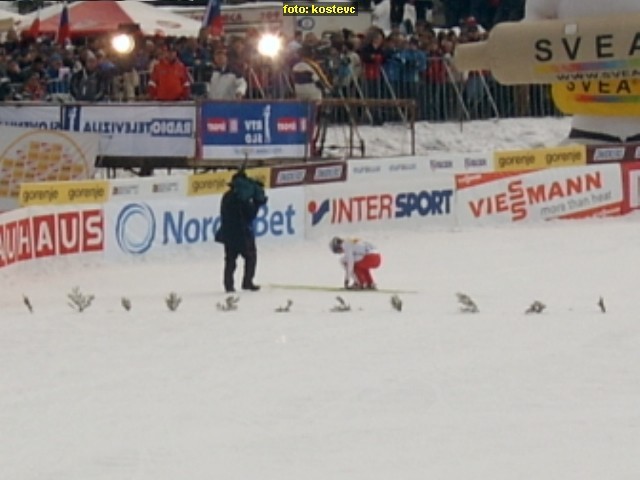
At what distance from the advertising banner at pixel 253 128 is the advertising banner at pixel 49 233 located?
3.43m

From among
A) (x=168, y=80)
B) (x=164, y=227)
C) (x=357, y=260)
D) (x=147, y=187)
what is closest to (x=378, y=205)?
(x=168, y=80)

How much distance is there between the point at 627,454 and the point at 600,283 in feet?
32.6

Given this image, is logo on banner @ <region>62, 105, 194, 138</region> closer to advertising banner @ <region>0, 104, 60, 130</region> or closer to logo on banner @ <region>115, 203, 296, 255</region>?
advertising banner @ <region>0, 104, 60, 130</region>

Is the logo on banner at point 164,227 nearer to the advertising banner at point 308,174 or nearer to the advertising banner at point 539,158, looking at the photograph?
the advertising banner at point 308,174

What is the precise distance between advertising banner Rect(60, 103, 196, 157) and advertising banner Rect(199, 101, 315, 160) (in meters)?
0.24

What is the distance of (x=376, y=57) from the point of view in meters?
27.4

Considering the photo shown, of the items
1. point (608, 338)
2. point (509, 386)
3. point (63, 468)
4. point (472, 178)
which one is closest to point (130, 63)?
point (472, 178)

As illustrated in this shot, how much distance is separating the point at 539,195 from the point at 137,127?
18.7 ft

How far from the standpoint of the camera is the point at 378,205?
2448cm

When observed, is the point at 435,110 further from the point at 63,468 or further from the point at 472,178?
the point at 63,468

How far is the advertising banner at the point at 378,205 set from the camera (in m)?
23.8

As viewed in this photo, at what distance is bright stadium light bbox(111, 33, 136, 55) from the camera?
82.6ft

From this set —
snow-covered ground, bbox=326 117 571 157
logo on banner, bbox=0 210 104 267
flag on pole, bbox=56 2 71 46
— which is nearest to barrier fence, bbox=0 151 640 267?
logo on banner, bbox=0 210 104 267

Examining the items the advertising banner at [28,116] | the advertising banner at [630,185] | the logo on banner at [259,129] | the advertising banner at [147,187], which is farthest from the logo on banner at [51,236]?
the advertising banner at [630,185]
